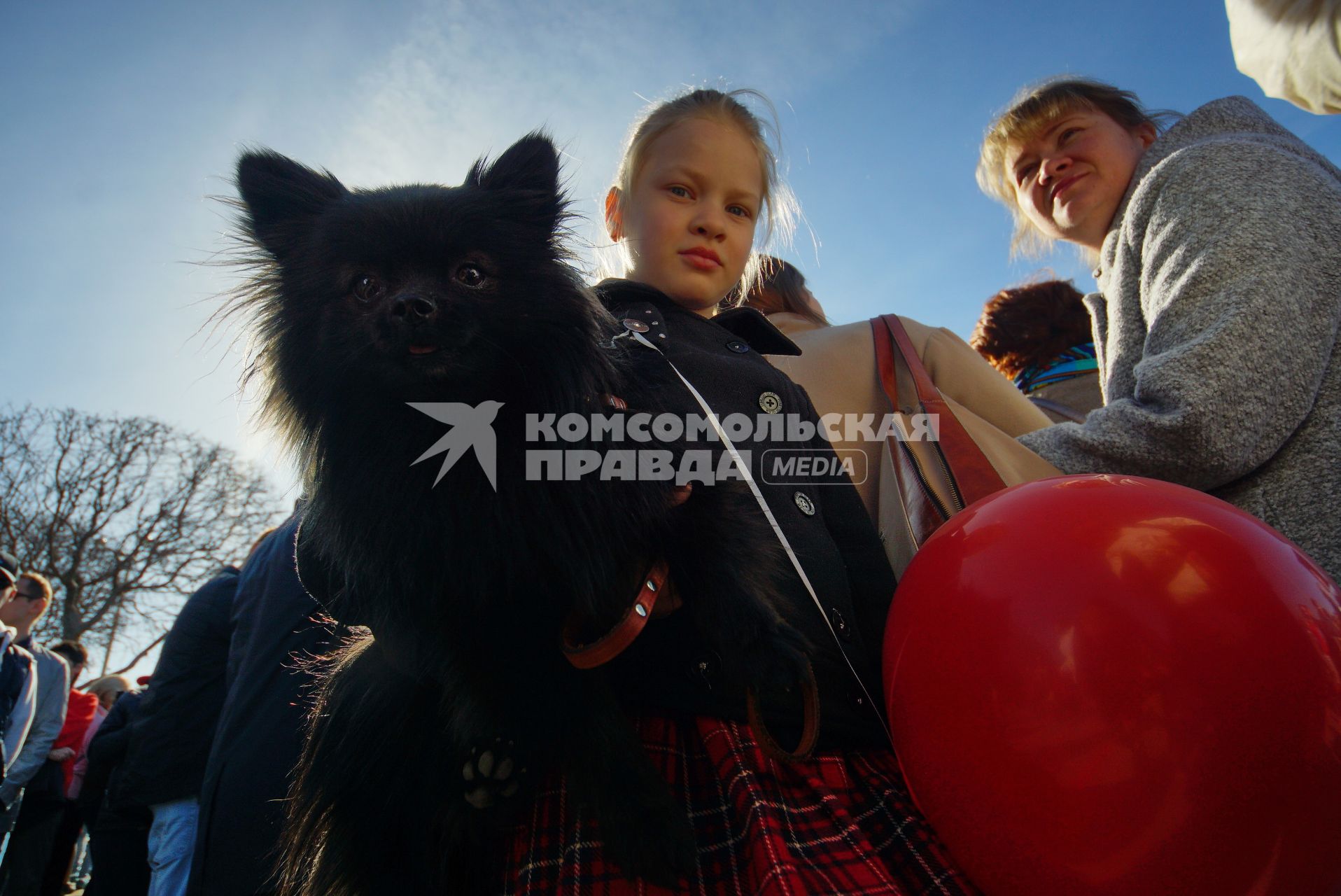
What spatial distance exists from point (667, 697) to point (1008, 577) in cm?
70

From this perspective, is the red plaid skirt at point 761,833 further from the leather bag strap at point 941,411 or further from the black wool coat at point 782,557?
the leather bag strap at point 941,411

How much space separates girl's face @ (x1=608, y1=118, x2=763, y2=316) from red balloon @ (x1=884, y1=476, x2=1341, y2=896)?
3.96 ft

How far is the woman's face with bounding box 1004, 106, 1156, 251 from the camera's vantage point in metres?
2.42

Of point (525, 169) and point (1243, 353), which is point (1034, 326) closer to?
point (1243, 353)

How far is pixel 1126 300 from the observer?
7.43 feet

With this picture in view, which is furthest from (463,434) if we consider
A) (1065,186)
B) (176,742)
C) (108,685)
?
(108,685)

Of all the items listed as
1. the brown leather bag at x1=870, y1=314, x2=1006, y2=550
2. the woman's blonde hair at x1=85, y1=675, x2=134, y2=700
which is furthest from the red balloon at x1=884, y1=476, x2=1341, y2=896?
the woman's blonde hair at x1=85, y1=675, x2=134, y2=700

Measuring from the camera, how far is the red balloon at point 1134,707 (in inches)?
39.2

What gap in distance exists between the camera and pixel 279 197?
1.75m

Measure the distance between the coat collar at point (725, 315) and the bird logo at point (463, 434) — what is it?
0.64 metres

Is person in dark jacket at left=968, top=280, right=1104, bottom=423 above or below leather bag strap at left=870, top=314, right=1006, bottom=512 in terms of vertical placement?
above

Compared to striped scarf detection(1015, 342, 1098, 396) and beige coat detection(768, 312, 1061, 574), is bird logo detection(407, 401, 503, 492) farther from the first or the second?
striped scarf detection(1015, 342, 1098, 396)

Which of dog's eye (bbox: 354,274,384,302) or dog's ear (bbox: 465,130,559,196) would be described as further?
dog's ear (bbox: 465,130,559,196)

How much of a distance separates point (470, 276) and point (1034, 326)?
296 cm
